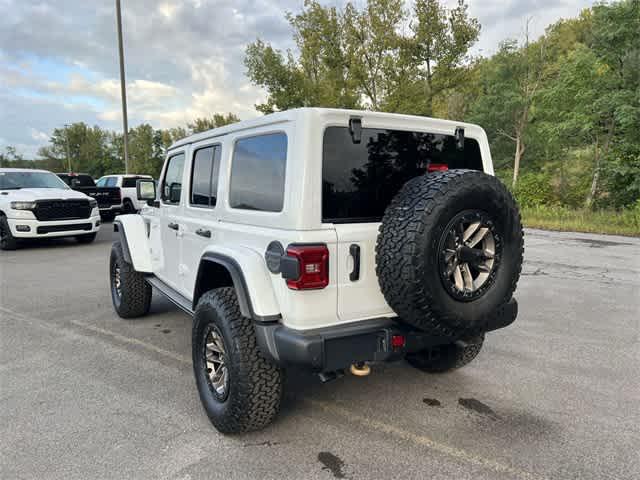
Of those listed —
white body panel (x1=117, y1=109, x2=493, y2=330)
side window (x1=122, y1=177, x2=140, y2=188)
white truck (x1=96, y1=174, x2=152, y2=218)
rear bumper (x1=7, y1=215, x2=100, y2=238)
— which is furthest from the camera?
side window (x1=122, y1=177, x2=140, y2=188)

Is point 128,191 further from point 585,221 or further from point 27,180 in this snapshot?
point 585,221

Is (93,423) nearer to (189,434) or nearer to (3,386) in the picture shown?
(189,434)

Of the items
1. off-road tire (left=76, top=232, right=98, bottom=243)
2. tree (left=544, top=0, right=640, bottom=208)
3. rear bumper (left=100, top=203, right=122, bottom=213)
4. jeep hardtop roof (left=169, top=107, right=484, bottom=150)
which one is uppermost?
tree (left=544, top=0, right=640, bottom=208)

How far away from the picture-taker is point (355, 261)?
95.1 inches

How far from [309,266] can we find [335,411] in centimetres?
127

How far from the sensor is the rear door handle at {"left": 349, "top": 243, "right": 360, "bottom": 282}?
2400 mm

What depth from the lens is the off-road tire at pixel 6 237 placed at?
381 inches

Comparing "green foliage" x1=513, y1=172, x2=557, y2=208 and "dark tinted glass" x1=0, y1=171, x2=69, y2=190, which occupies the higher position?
"green foliage" x1=513, y1=172, x2=557, y2=208

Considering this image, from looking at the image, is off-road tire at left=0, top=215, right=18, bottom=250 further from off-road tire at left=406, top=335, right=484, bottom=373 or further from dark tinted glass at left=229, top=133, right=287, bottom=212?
off-road tire at left=406, top=335, right=484, bottom=373

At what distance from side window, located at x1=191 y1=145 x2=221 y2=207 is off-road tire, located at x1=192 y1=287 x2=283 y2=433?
89 cm

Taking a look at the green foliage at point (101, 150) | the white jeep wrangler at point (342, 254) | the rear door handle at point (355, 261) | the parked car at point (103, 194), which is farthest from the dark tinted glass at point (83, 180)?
the green foliage at point (101, 150)

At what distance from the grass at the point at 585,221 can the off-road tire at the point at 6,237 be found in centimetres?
1560

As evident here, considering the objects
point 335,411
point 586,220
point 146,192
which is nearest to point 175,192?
point 146,192

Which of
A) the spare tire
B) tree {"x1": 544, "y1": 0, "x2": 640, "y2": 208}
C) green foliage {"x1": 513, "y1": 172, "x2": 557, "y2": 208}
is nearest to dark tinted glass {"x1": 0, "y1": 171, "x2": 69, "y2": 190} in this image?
the spare tire
